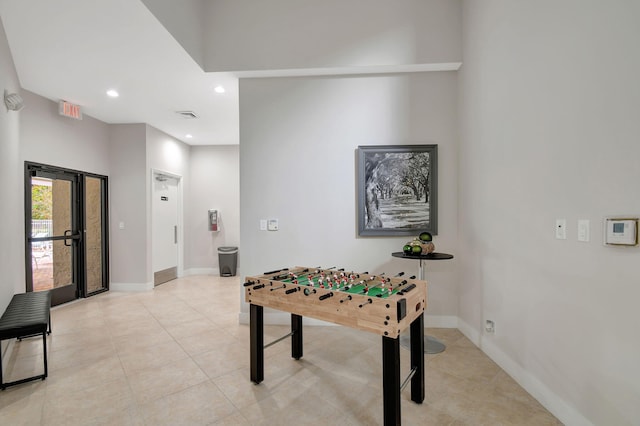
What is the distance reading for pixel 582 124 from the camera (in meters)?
1.79

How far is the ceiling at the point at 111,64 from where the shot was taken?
2.70 metres

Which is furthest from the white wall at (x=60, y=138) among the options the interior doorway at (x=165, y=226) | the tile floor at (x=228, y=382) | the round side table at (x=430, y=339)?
the round side table at (x=430, y=339)

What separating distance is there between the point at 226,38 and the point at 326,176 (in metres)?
1.99

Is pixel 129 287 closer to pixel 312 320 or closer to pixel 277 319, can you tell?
pixel 277 319

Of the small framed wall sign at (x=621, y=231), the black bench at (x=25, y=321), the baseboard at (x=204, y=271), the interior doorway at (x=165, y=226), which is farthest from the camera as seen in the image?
the baseboard at (x=204, y=271)

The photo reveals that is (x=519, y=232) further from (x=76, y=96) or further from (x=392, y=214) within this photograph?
(x=76, y=96)

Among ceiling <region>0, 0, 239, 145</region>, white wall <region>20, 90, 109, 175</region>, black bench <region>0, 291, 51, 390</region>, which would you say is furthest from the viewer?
white wall <region>20, 90, 109, 175</region>

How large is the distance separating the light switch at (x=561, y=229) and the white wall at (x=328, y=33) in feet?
7.48

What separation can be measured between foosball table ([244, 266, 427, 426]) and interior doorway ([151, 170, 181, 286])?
14.3 ft

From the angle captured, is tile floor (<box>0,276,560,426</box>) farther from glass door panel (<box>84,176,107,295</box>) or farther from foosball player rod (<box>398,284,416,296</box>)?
glass door panel (<box>84,176,107,295</box>)

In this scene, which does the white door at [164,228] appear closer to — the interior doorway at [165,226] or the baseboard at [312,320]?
the interior doorway at [165,226]

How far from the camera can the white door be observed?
603cm

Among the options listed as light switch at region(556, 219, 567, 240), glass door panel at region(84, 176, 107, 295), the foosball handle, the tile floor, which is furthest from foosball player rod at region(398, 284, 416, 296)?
glass door panel at region(84, 176, 107, 295)

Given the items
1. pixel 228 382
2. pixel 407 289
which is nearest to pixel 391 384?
pixel 407 289
